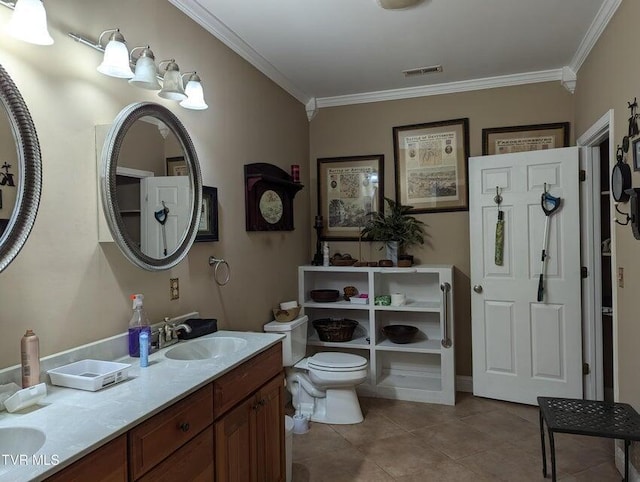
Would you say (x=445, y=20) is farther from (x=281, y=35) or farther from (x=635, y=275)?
(x=635, y=275)

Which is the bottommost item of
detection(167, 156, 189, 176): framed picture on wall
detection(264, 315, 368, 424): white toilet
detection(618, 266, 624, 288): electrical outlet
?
detection(264, 315, 368, 424): white toilet

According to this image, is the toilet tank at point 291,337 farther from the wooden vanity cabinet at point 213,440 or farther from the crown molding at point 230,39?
the crown molding at point 230,39

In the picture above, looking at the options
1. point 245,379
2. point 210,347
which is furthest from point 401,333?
point 245,379

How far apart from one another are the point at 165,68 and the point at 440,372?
312cm

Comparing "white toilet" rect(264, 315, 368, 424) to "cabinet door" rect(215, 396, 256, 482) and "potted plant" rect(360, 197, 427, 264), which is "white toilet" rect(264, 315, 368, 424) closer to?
"potted plant" rect(360, 197, 427, 264)

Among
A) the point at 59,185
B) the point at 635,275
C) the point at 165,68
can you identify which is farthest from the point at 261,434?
the point at 635,275

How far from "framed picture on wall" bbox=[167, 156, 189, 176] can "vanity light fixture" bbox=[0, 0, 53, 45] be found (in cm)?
76

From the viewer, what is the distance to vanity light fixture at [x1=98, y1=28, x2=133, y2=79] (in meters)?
1.71

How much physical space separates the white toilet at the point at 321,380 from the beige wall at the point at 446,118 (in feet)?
Result: 3.77

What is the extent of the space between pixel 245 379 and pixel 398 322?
2348mm

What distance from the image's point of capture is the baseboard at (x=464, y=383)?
3744 mm

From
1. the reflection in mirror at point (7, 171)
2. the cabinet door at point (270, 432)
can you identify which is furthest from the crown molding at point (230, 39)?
the cabinet door at point (270, 432)

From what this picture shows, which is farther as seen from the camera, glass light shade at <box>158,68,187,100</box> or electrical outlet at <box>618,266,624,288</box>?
electrical outlet at <box>618,266,624,288</box>

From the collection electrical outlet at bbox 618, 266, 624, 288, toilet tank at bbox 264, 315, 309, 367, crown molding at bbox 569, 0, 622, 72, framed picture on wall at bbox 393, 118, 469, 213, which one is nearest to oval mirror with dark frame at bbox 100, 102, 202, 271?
toilet tank at bbox 264, 315, 309, 367
